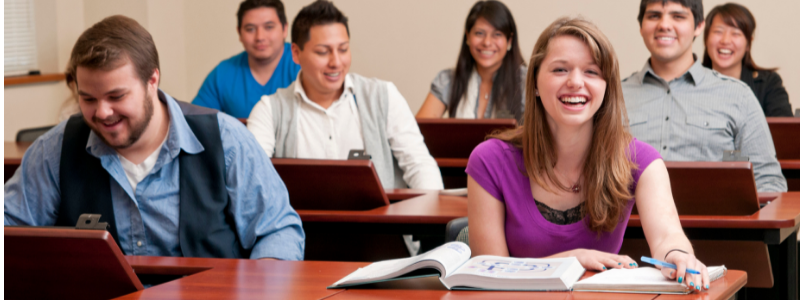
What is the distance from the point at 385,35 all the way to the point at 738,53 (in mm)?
2491

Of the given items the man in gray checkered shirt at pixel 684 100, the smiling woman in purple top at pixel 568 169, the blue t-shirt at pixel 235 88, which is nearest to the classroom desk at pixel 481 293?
the smiling woman in purple top at pixel 568 169

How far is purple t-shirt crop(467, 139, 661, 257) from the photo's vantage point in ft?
5.23

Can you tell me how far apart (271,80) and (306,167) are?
2043 millimetres

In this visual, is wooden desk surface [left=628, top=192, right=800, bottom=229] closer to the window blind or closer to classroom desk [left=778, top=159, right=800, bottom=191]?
classroom desk [left=778, top=159, right=800, bottom=191]

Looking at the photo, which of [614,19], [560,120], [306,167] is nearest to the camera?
[560,120]

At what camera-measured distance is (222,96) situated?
3969 millimetres

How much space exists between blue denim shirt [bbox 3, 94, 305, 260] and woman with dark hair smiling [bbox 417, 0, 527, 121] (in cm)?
197

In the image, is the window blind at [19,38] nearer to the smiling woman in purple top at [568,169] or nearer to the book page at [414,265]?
the smiling woman in purple top at [568,169]

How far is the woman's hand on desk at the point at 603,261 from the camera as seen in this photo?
1356 mm

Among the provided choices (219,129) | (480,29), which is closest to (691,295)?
(219,129)

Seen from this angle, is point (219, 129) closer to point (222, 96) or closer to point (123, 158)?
point (123, 158)

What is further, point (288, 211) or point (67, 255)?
point (288, 211)

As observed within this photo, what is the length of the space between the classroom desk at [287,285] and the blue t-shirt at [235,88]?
2.48 meters

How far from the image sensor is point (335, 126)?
2850mm
